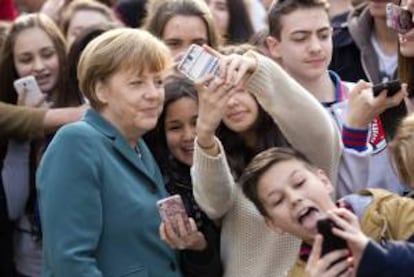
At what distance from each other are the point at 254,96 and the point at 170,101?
0.41m

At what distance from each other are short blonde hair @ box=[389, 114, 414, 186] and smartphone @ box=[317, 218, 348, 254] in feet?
0.98

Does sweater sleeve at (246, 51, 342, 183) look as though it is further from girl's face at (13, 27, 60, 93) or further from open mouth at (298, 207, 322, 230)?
girl's face at (13, 27, 60, 93)

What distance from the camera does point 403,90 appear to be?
3.22 metres

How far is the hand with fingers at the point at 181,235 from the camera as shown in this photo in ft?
10.4

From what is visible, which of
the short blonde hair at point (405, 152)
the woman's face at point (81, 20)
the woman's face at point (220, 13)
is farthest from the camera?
the woman's face at point (220, 13)

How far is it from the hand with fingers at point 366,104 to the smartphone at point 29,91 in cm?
152

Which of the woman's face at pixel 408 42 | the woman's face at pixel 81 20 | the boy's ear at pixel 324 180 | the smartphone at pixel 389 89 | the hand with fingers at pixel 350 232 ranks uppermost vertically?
the woman's face at pixel 408 42

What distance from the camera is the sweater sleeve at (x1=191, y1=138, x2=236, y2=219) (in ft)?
10.2

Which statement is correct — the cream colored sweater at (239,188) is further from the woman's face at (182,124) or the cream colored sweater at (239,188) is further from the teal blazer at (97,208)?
the woman's face at (182,124)

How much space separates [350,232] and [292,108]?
78 centimetres

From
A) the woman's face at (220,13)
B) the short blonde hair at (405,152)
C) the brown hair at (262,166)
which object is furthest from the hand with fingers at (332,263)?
the woman's face at (220,13)

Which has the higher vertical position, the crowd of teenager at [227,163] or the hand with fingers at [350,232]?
the hand with fingers at [350,232]

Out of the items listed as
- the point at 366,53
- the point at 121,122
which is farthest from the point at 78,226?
the point at 366,53

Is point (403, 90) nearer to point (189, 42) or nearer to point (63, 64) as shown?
point (189, 42)
